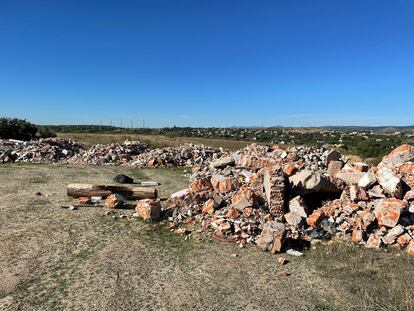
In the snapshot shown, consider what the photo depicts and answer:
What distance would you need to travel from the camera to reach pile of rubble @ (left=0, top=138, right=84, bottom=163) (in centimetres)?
2058

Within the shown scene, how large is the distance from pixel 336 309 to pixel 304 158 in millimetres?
10159

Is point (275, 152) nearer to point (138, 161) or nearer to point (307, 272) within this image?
point (138, 161)

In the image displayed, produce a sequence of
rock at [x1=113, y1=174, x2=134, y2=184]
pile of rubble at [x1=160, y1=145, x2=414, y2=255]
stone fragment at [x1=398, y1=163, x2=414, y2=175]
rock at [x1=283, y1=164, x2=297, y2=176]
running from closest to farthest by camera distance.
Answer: pile of rubble at [x1=160, y1=145, x2=414, y2=255]
stone fragment at [x1=398, y1=163, x2=414, y2=175]
rock at [x1=283, y1=164, x2=297, y2=176]
rock at [x1=113, y1=174, x2=134, y2=184]

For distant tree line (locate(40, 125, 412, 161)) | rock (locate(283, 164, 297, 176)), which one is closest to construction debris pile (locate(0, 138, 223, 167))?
rock (locate(283, 164, 297, 176))

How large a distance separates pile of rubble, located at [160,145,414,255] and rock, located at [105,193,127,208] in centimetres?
139

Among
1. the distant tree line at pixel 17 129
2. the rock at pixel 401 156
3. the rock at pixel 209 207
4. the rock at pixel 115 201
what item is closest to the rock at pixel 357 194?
the rock at pixel 401 156

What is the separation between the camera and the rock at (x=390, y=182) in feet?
31.4

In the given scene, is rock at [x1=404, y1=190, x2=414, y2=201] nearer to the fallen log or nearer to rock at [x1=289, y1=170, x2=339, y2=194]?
rock at [x1=289, y1=170, x2=339, y2=194]

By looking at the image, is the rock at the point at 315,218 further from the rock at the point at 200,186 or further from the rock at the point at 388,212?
the rock at the point at 200,186

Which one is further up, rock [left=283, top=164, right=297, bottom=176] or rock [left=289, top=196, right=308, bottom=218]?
rock [left=283, top=164, right=297, bottom=176]

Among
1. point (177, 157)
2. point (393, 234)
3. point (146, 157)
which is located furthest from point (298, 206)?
point (146, 157)

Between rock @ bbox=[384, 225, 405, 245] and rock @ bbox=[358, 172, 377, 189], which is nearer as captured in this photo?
rock @ bbox=[384, 225, 405, 245]

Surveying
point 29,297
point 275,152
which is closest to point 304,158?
point 275,152

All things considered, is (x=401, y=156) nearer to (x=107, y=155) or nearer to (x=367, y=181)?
(x=367, y=181)
